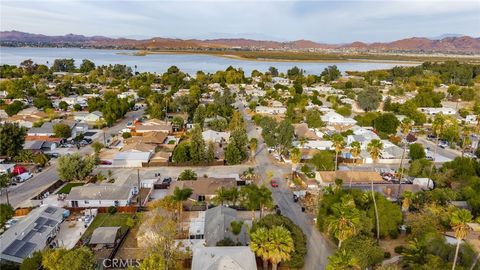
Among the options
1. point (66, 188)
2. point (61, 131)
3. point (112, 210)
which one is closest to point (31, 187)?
point (66, 188)

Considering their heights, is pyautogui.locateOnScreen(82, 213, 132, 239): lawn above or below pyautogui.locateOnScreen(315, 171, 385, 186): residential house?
below

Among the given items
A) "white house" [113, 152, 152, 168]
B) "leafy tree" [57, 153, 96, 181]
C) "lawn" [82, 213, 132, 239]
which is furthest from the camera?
"white house" [113, 152, 152, 168]

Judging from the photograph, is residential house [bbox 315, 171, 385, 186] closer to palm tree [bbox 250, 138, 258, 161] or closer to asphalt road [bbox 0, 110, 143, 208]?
palm tree [bbox 250, 138, 258, 161]

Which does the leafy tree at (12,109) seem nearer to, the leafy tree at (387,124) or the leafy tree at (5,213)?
the leafy tree at (5,213)

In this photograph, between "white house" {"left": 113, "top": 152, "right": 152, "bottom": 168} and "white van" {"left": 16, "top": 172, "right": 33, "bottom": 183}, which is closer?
"white van" {"left": 16, "top": 172, "right": 33, "bottom": 183}

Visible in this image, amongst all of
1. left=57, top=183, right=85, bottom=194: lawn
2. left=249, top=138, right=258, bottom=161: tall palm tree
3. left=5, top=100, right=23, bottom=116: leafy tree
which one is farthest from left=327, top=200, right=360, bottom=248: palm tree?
left=5, top=100, right=23, bottom=116: leafy tree

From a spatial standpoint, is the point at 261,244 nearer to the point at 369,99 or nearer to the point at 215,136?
the point at 215,136

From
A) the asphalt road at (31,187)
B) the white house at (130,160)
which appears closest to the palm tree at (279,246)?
the asphalt road at (31,187)
